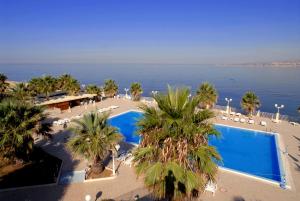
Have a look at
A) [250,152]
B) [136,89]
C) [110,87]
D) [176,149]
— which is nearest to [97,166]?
[176,149]

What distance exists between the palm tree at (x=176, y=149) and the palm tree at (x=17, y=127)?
874cm

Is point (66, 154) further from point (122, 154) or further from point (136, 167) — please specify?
point (136, 167)

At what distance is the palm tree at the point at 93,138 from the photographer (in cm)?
1215

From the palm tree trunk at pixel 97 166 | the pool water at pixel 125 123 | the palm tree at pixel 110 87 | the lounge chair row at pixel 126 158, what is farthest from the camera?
the palm tree at pixel 110 87

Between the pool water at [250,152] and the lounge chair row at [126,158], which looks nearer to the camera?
the lounge chair row at [126,158]

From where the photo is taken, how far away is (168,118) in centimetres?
620

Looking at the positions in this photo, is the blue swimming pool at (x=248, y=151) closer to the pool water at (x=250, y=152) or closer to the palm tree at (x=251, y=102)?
the pool water at (x=250, y=152)

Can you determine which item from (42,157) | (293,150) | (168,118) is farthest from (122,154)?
(293,150)

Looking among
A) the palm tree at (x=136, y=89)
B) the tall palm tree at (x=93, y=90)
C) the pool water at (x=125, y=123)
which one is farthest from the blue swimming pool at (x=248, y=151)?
the tall palm tree at (x=93, y=90)

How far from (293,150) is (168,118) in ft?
51.0

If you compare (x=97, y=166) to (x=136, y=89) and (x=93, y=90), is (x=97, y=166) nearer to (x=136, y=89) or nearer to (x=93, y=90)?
(x=136, y=89)

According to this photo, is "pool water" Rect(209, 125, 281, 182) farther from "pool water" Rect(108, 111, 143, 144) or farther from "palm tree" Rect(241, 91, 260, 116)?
"pool water" Rect(108, 111, 143, 144)

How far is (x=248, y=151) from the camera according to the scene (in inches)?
762

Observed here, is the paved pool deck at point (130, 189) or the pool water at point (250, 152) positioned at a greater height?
the paved pool deck at point (130, 189)
